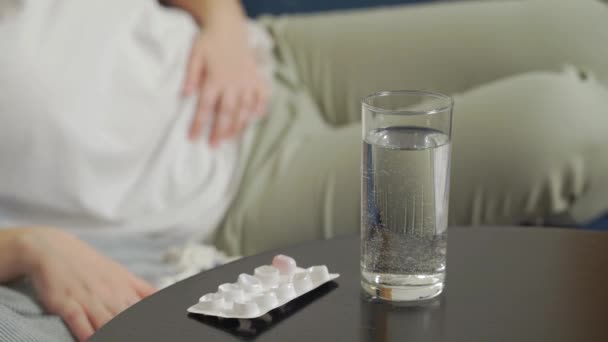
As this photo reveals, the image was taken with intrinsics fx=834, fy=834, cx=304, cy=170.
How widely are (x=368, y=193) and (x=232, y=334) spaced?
131 mm

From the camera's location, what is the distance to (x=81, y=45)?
1.05 m

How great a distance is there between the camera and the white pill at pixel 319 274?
0.59 meters

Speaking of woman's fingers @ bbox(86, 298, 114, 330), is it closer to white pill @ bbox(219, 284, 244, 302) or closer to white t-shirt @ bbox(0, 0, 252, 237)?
white pill @ bbox(219, 284, 244, 302)

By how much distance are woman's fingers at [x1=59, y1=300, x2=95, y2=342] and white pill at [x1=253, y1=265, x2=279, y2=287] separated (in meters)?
0.19

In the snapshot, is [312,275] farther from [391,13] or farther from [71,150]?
[391,13]

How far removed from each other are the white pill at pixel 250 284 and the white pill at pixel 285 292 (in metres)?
0.01

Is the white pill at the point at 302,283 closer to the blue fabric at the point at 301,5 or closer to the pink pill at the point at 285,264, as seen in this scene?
the pink pill at the point at 285,264

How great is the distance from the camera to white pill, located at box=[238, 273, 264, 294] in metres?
0.57

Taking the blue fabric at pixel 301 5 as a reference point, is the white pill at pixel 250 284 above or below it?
below

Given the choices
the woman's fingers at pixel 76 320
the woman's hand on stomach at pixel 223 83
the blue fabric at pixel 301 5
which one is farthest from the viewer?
the blue fabric at pixel 301 5

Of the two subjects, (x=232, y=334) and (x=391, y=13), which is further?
(x=391, y=13)

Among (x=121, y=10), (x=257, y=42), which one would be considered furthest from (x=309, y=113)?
(x=121, y=10)

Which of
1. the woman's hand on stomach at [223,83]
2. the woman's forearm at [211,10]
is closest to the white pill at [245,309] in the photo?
the woman's hand on stomach at [223,83]

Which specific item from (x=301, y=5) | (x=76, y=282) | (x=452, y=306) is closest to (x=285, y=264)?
(x=452, y=306)
